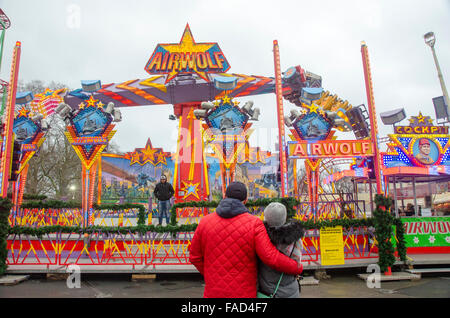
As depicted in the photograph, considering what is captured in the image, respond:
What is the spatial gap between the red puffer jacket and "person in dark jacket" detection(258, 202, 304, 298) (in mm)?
83

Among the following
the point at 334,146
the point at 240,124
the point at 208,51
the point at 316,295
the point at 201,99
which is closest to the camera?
the point at 316,295

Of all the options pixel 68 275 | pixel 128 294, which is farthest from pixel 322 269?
pixel 68 275

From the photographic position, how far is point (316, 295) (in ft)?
20.2

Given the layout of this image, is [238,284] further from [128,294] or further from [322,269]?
[322,269]

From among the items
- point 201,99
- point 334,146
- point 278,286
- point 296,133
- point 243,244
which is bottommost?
point 278,286

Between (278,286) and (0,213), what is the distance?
295 inches

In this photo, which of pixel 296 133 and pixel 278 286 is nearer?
pixel 278 286

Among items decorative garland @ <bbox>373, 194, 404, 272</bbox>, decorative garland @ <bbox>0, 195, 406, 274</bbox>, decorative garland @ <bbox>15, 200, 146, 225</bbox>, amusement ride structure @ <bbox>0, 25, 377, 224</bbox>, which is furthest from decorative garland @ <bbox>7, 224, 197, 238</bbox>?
decorative garland @ <bbox>373, 194, 404, 272</bbox>

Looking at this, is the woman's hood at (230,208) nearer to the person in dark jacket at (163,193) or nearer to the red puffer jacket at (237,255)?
the red puffer jacket at (237,255)

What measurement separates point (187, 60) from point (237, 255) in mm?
17830

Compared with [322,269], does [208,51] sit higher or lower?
higher

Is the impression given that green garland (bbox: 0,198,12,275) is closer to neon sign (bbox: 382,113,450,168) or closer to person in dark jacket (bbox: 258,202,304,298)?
person in dark jacket (bbox: 258,202,304,298)
